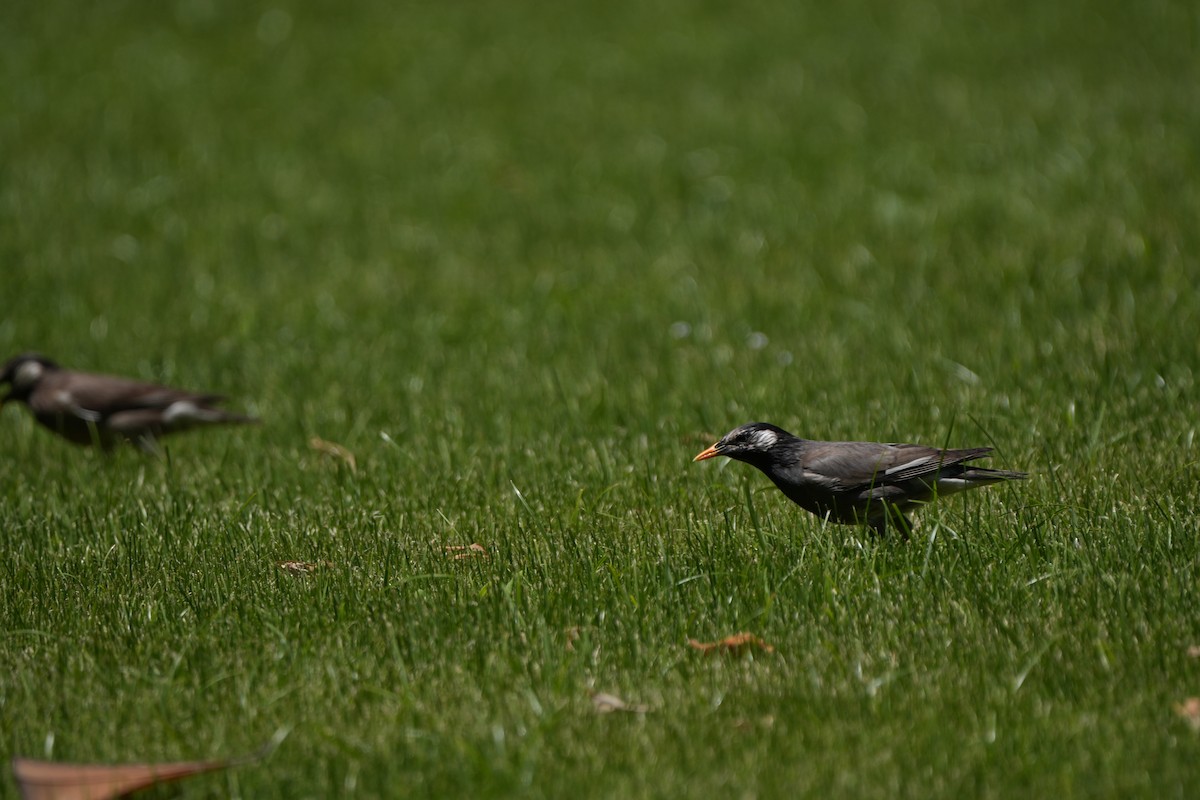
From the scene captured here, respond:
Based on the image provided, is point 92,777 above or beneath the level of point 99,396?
above

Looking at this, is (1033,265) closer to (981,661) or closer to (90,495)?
(981,661)

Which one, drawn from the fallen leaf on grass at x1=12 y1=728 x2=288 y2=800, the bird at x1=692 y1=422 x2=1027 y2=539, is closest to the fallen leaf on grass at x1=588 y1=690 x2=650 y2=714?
the fallen leaf on grass at x1=12 y1=728 x2=288 y2=800

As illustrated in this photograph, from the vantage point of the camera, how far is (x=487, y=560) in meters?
4.99

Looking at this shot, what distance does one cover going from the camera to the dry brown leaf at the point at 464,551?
16.5ft

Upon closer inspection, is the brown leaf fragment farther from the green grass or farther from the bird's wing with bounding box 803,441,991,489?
the bird's wing with bounding box 803,441,991,489

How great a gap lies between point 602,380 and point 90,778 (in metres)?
4.30

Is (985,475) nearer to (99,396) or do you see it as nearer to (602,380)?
(602,380)

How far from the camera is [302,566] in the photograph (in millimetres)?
5035

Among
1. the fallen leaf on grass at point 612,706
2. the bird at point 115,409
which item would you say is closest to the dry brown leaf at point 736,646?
the fallen leaf on grass at point 612,706

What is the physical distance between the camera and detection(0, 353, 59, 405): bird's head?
756cm

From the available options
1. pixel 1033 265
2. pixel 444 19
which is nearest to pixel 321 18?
pixel 444 19

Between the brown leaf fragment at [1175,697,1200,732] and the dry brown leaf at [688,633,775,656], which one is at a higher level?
the brown leaf fragment at [1175,697,1200,732]

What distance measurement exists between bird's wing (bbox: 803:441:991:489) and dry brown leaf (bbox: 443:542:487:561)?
1.35m

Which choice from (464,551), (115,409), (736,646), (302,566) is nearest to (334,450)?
(115,409)
